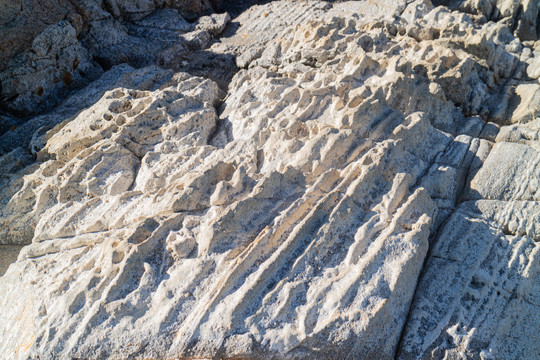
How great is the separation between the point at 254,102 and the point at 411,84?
277 cm

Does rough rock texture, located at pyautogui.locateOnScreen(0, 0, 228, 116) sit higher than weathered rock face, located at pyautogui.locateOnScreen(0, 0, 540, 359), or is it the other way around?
rough rock texture, located at pyautogui.locateOnScreen(0, 0, 228, 116)

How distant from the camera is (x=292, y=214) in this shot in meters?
5.17

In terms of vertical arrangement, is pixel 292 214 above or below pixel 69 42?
below

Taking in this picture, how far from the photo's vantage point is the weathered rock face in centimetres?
445

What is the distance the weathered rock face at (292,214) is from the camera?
4449 mm

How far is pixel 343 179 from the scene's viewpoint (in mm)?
5605

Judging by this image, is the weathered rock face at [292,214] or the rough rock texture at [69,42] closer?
the weathered rock face at [292,214]

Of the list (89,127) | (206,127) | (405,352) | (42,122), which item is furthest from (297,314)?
(42,122)

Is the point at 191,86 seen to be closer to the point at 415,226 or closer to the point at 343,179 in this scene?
the point at 343,179

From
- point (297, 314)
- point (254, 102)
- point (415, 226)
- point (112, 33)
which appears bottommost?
point (415, 226)

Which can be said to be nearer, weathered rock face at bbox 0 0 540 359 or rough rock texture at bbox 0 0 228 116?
weathered rock face at bbox 0 0 540 359

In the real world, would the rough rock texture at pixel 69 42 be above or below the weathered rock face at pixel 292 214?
above

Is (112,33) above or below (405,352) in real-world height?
above

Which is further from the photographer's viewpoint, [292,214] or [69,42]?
[69,42]
